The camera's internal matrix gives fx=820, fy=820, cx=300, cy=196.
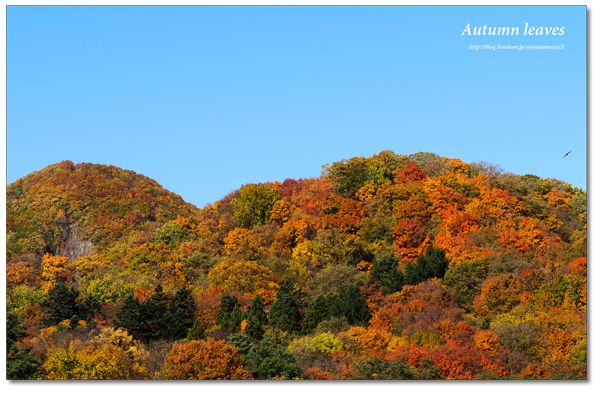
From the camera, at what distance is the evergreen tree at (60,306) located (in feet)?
198

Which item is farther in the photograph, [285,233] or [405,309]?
[285,233]

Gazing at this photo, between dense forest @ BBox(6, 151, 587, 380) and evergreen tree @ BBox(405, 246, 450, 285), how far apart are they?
0.43 ft

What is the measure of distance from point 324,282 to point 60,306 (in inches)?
810

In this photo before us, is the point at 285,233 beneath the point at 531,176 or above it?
beneath

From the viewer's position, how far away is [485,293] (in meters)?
57.5

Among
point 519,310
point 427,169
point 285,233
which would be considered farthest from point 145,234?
point 519,310

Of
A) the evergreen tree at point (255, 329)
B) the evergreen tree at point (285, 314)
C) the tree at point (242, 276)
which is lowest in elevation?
the evergreen tree at point (255, 329)

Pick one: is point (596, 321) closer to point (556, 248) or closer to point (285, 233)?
point (556, 248)

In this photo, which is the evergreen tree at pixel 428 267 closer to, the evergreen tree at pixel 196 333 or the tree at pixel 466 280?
the tree at pixel 466 280

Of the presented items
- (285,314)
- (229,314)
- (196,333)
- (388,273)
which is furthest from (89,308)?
(388,273)

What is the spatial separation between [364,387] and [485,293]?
2652 cm

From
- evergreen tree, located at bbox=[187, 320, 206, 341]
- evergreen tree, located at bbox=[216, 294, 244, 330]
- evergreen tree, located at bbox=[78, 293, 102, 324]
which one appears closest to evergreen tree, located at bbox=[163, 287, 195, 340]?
evergreen tree, located at bbox=[187, 320, 206, 341]

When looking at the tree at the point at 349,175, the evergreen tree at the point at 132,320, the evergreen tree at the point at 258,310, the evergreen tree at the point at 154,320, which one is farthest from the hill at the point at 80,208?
the evergreen tree at the point at 258,310

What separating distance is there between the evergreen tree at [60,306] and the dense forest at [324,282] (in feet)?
0.47
